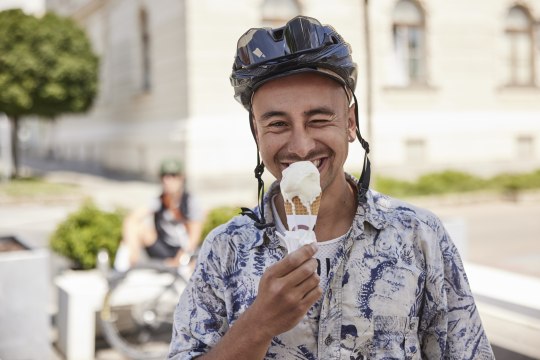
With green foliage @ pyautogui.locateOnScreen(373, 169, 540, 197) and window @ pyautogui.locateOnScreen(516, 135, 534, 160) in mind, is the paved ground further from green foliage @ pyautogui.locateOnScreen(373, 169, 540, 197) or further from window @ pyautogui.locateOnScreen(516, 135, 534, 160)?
window @ pyautogui.locateOnScreen(516, 135, 534, 160)

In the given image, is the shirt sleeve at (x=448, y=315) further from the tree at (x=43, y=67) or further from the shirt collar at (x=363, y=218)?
the tree at (x=43, y=67)

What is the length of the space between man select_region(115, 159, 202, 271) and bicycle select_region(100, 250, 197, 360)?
34 centimetres

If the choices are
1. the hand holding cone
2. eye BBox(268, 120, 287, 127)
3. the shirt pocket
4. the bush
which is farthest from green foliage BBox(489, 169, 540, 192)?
the hand holding cone

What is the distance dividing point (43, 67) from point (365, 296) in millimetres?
21173

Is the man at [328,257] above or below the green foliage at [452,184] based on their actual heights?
above

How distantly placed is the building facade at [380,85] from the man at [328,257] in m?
16.2

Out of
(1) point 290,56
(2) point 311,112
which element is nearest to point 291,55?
(1) point 290,56

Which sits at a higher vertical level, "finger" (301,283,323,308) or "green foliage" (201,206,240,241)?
"finger" (301,283,323,308)

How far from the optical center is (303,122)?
1708 millimetres

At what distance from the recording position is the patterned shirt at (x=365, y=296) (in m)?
1.72

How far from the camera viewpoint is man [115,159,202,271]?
6.34 meters

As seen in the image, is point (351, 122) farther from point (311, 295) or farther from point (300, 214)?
point (311, 295)

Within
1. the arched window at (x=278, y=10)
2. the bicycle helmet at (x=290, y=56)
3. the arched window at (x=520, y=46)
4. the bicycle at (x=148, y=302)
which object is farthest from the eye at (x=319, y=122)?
the arched window at (x=520, y=46)

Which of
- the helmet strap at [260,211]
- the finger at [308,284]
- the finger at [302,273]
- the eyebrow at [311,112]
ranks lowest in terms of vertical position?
the finger at [308,284]
